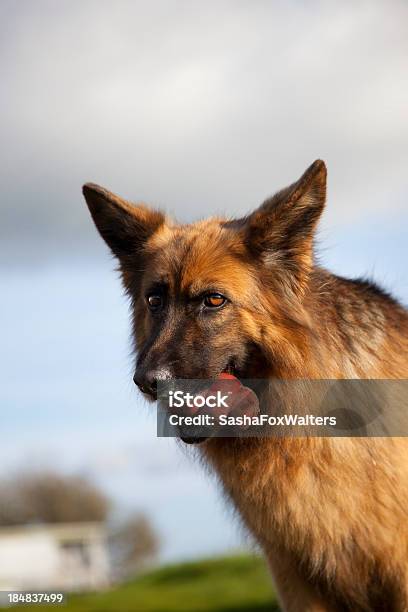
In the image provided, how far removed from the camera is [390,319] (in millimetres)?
6859

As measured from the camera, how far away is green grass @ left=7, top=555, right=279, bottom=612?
19188mm

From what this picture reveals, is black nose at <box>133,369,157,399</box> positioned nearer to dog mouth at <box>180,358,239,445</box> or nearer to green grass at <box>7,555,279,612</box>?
dog mouth at <box>180,358,239,445</box>

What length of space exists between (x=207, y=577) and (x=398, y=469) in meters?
17.9

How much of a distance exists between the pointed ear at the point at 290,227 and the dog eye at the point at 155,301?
0.79 m

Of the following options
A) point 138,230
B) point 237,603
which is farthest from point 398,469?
point 237,603

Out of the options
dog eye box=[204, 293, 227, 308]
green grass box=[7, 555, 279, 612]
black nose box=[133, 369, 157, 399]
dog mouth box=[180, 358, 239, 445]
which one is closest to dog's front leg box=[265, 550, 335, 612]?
dog mouth box=[180, 358, 239, 445]

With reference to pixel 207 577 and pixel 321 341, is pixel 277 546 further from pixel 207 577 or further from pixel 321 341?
pixel 207 577

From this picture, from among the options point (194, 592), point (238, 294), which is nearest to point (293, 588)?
point (238, 294)

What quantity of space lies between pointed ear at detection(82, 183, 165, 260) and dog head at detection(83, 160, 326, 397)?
541 mm

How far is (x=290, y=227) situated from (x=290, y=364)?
102 centimetres

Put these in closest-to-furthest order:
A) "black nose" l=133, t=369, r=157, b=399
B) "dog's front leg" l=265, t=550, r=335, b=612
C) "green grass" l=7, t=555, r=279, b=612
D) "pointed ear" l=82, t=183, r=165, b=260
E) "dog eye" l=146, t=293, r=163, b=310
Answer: "black nose" l=133, t=369, r=157, b=399 < "dog eye" l=146, t=293, r=163, b=310 < "dog's front leg" l=265, t=550, r=335, b=612 < "pointed ear" l=82, t=183, r=165, b=260 < "green grass" l=7, t=555, r=279, b=612

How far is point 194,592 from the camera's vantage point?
21031mm

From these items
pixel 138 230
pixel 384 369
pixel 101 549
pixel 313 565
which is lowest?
pixel 101 549

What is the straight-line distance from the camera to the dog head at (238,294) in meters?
5.80
